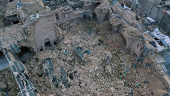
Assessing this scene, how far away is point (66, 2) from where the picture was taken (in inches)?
1057

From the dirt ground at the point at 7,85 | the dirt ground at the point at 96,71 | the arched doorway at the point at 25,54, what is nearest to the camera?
the dirt ground at the point at 7,85

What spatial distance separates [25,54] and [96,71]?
9712 mm

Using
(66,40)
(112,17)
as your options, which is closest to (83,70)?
(66,40)

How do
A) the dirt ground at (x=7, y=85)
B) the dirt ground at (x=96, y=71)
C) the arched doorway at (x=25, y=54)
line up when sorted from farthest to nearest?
the arched doorway at (x=25, y=54) → the dirt ground at (x=96, y=71) → the dirt ground at (x=7, y=85)

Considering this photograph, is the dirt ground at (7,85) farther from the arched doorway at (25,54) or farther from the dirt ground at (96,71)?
the arched doorway at (25,54)

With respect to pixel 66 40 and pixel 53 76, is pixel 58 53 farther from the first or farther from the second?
pixel 53 76

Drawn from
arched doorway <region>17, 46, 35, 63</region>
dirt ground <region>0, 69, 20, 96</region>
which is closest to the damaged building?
arched doorway <region>17, 46, 35, 63</region>

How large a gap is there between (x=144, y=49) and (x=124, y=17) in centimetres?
664

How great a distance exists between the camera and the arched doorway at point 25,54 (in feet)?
60.6

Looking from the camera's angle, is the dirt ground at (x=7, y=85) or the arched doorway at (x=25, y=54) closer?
the dirt ground at (x=7, y=85)

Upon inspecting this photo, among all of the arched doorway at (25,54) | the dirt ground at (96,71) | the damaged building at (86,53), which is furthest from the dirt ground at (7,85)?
the arched doorway at (25,54)

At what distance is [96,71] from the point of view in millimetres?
17062

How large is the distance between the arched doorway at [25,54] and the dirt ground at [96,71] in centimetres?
72

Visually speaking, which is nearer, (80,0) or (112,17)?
(112,17)
